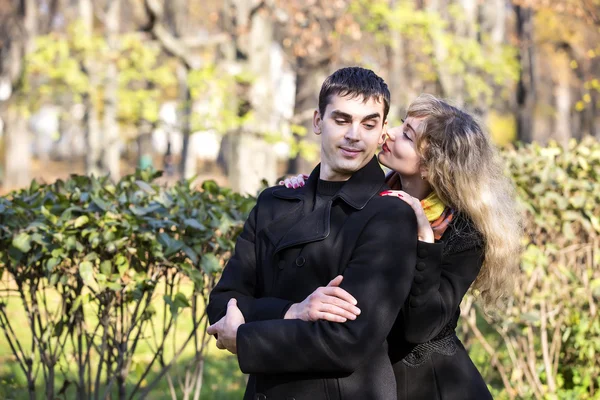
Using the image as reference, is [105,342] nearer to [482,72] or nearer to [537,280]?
[537,280]

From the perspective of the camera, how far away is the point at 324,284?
2.36 m

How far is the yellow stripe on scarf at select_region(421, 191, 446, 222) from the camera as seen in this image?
258 centimetres

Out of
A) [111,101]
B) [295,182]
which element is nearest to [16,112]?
[111,101]

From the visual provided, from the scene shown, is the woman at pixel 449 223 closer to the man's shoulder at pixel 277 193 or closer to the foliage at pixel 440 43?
the man's shoulder at pixel 277 193

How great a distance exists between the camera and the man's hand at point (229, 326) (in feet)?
7.68

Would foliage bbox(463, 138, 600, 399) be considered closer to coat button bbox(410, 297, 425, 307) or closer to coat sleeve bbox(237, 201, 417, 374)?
coat button bbox(410, 297, 425, 307)

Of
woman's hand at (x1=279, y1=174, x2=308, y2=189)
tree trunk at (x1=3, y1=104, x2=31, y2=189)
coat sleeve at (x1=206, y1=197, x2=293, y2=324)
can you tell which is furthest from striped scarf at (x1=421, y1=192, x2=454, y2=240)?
tree trunk at (x1=3, y1=104, x2=31, y2=189)

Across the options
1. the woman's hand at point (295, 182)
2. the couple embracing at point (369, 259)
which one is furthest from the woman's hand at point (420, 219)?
the woman's hand at point (295, 182)

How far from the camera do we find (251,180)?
11320 millimetres

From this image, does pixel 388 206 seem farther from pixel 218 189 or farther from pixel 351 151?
pixel 218 189

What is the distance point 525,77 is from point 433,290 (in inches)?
730

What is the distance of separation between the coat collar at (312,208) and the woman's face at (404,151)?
0.56 ft

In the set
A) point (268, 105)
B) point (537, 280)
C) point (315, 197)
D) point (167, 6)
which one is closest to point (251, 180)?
point (268, 105)

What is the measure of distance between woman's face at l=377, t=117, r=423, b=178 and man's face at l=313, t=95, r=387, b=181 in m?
0.20
